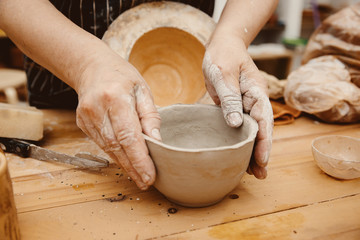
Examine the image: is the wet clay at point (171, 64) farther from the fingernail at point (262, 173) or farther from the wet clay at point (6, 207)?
the wet clay at point (6, 207)

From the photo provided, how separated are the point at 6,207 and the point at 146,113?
0.40 m

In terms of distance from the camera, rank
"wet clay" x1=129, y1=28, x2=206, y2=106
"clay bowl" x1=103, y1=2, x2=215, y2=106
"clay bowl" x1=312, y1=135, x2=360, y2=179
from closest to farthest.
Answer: "clay bowl" x1=312, y1=135, x2=360, y2=179 < "clay bowl" x1=103, y1=2, x2=215, y2=106 < "wet clay" x1=129, y1=28, x2=206, y2=106

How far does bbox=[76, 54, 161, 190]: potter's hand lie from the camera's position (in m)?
0.85

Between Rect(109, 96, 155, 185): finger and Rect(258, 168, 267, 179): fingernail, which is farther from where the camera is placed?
Rect(258, 168, 267, 179): fingernail

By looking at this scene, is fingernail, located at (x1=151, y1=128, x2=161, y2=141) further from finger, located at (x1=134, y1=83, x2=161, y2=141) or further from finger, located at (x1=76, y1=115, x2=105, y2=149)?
finger, located at (x1=76, y1=115, x2=105, y2=149)

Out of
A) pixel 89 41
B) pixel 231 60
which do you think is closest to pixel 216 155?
pixel 231 60

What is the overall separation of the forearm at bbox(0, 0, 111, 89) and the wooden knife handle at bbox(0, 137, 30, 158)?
291 mm

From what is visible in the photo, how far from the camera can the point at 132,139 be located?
0.84 m

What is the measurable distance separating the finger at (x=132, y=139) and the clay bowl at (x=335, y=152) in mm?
574

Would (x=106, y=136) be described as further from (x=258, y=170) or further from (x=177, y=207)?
(x=258, y=170)

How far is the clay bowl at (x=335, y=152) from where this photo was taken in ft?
3.41

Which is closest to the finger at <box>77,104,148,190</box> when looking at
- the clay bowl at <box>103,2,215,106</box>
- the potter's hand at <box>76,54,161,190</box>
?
the potter's hand at <box>76,54,161,190</box>

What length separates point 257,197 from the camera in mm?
973

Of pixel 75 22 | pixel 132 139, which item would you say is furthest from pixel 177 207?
pixel 75 22
